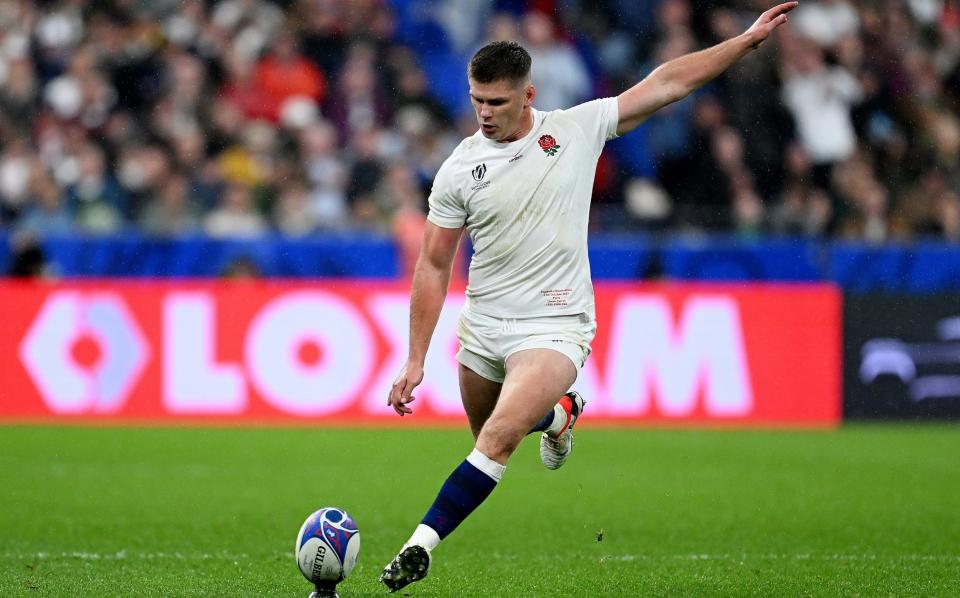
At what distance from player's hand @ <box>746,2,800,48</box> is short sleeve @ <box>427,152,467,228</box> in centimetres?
148

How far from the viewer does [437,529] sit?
573cm

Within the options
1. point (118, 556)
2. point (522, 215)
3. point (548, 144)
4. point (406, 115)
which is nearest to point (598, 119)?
point (548, 144)

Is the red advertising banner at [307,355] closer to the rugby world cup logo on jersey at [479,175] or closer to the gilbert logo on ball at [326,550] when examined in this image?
the rugby world cup logo on jersey at [479,175]

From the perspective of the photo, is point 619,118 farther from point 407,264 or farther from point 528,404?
point 407,264

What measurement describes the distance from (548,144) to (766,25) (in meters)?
1.17

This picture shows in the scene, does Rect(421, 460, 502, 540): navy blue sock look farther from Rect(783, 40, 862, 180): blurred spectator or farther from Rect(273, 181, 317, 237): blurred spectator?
Rect(783, 40, 862, 180): blurred spectator

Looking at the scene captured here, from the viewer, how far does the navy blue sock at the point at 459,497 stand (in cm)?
577

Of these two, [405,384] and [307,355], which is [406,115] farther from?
[405,384]

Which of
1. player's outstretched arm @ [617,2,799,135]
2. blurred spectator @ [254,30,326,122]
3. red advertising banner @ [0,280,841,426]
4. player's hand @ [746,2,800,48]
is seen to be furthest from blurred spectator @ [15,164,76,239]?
player's hand @ [746,2,800,48]

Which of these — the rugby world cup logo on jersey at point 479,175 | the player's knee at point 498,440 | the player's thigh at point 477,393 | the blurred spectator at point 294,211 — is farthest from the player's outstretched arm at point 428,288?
the blurred spectator at point 294,211

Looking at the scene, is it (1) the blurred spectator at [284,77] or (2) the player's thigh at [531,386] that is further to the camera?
(1) the blurred spectator at [284,77]

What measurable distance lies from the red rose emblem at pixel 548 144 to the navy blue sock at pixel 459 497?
1432 mm

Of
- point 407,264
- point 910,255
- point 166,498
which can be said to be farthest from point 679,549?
point 910,255

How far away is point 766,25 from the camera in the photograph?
261 inches
